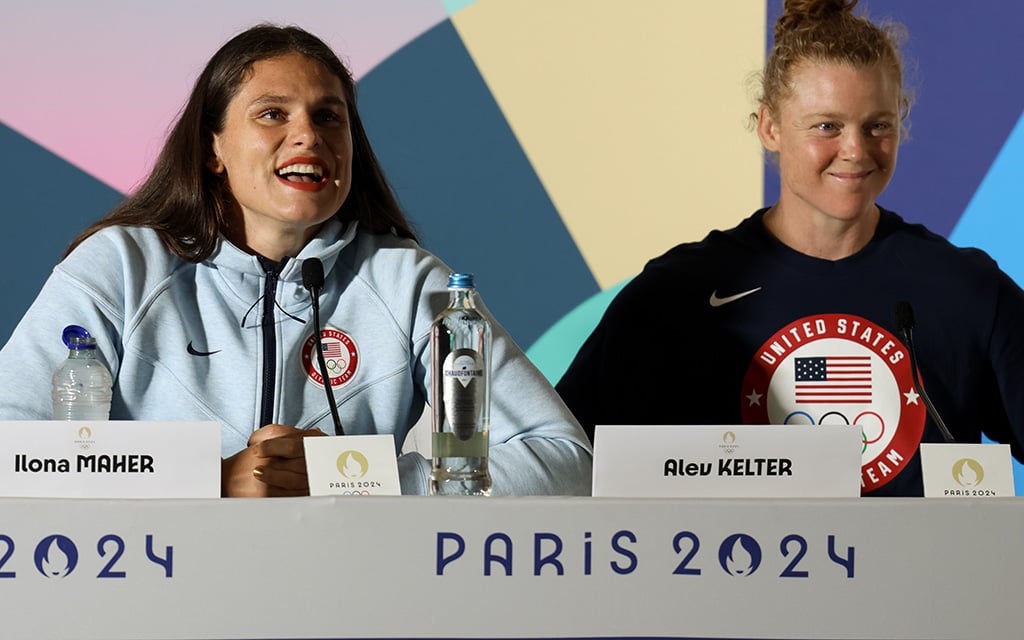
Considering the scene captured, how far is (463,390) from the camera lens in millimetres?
1410

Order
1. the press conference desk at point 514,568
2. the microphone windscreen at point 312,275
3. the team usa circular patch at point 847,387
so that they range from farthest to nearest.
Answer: the team usa circular patch at point 847,387, the microphone windscreen at point 312,275, the press conference desk at point 514,568

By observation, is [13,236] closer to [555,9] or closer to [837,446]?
[555,9]

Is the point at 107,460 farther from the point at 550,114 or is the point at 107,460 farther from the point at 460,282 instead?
the point at 550,114

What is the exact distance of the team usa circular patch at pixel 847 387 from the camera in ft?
6.48

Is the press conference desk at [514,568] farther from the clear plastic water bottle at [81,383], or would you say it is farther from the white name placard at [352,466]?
the clear plastic water bottle at [81,383]

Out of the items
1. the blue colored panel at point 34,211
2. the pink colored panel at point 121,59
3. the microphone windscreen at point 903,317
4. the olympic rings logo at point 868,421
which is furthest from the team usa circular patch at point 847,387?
the blue colored panel at point 34,211

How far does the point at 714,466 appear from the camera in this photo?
1.22 meters

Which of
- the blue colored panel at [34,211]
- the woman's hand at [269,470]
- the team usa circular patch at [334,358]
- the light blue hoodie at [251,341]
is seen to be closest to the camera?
the woman's hand at [269,470]

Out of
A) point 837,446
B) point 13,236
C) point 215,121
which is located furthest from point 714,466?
point 13,236

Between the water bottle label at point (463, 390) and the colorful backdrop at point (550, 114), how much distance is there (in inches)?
46.9

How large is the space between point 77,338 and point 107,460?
463mm

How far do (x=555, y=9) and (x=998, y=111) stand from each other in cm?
102

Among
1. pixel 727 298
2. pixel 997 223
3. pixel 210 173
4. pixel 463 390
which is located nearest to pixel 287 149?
pixel 210 173

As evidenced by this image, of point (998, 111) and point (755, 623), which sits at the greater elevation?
point (998, 111)
